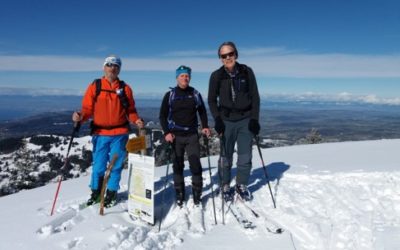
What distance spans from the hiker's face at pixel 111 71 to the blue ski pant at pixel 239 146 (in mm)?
2216

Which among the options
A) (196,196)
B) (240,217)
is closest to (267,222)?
(240,217)

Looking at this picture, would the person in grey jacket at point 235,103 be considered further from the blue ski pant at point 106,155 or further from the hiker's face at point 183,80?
the blue ski pant at point 106,155

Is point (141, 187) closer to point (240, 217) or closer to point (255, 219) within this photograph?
point (240, 217)

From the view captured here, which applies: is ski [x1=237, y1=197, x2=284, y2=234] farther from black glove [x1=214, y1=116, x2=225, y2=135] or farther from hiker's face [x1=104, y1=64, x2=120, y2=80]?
hiker's face [x1=104, y1=64, x2=120, y2=80]

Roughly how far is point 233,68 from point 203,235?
301 cm

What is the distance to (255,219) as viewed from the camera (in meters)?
6.36

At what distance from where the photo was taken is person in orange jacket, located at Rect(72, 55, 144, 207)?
247 inches

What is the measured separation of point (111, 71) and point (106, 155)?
1.51 meters

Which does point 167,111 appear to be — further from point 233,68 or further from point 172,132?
point 233,68

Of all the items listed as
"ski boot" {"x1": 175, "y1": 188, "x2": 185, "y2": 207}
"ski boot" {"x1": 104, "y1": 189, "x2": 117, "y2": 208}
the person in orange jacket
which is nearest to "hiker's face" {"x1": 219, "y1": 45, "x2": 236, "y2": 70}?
the person in orange jacket

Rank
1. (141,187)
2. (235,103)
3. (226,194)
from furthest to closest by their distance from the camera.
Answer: (226,194) < (235,103) < (141,187)

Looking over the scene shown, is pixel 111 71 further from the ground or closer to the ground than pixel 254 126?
further from the ground

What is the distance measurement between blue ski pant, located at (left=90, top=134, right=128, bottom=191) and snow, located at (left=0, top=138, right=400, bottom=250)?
0.51m

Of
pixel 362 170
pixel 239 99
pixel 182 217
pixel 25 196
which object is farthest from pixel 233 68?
pixel 25 196
